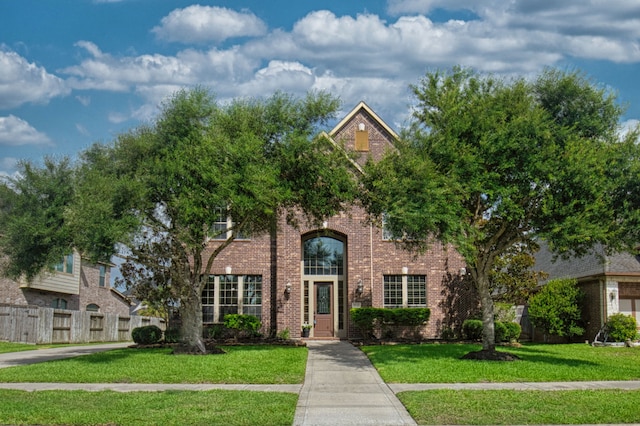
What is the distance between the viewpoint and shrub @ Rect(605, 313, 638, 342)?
25391mm

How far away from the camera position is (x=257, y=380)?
49.2 ft

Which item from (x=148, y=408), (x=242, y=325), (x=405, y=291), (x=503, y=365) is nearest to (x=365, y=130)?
(x=405, y=291)

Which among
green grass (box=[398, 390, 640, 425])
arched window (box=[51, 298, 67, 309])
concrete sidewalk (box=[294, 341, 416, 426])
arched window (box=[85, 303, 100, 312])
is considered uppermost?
arched window (box=[51, 298, 67, 309])

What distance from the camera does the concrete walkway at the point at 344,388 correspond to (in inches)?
430

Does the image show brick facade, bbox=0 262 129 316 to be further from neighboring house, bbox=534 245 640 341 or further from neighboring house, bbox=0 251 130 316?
neighboring house, bbox=534 245 640 341

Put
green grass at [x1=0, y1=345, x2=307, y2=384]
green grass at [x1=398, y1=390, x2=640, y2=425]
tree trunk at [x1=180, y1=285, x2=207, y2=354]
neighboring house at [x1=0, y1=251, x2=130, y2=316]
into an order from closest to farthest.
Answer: green grass at [x1=398, y1=390, x2=640, y2=425], green grass at [x1=0, y1=345, x2=307, y2=384], tree trunk at [x1=180, y1=285, x2=207, y2=354], neighboring house at [x1=0, y1=251, x2=130, y2=316]

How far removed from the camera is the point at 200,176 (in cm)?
1828

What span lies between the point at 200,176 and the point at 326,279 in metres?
11.6

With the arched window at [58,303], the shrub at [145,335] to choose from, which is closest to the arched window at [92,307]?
the arched window at [58,303]

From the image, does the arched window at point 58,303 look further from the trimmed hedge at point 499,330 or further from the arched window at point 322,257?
the trimmed hedge at point 499,330

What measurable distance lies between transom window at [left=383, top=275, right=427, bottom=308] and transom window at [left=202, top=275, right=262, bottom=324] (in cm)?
539

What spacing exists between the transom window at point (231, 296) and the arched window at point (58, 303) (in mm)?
12216

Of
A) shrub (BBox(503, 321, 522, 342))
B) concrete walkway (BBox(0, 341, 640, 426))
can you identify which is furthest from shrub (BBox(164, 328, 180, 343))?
shrub (BBox(503, 321, 522, 342))

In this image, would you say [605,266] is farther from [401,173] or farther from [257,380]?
[257,380]
